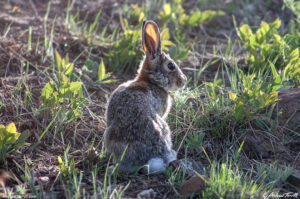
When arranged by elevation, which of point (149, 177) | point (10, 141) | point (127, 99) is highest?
point (127, 99)

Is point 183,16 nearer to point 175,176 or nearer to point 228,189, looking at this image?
point 175,176

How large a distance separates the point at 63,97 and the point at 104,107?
0.79m

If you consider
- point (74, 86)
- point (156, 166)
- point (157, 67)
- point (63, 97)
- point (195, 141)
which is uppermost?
point (157, 67)

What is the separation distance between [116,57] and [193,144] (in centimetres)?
202

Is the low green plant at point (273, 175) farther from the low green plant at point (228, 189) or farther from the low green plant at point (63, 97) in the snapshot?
the low green plant at point (63, 97)

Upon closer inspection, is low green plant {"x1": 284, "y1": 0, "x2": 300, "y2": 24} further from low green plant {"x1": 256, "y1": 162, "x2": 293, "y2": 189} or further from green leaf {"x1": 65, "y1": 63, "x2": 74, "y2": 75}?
green leaf {"x1": 65, "y1": 63, "x2": 74, "y2": 75}

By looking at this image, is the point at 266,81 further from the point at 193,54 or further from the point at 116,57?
the point at 116,57

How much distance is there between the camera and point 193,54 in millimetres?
5602

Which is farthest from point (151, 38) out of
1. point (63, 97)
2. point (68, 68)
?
point (63, 97)

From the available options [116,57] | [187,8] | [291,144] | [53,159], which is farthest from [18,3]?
[291,144]

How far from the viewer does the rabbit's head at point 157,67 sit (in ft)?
14.2

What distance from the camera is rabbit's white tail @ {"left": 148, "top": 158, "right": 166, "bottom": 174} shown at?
11.5 ft

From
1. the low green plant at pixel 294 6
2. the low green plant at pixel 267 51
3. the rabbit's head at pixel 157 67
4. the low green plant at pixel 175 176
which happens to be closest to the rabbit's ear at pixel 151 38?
the rabbit's head at pixel 157 67

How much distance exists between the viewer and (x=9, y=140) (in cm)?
334
